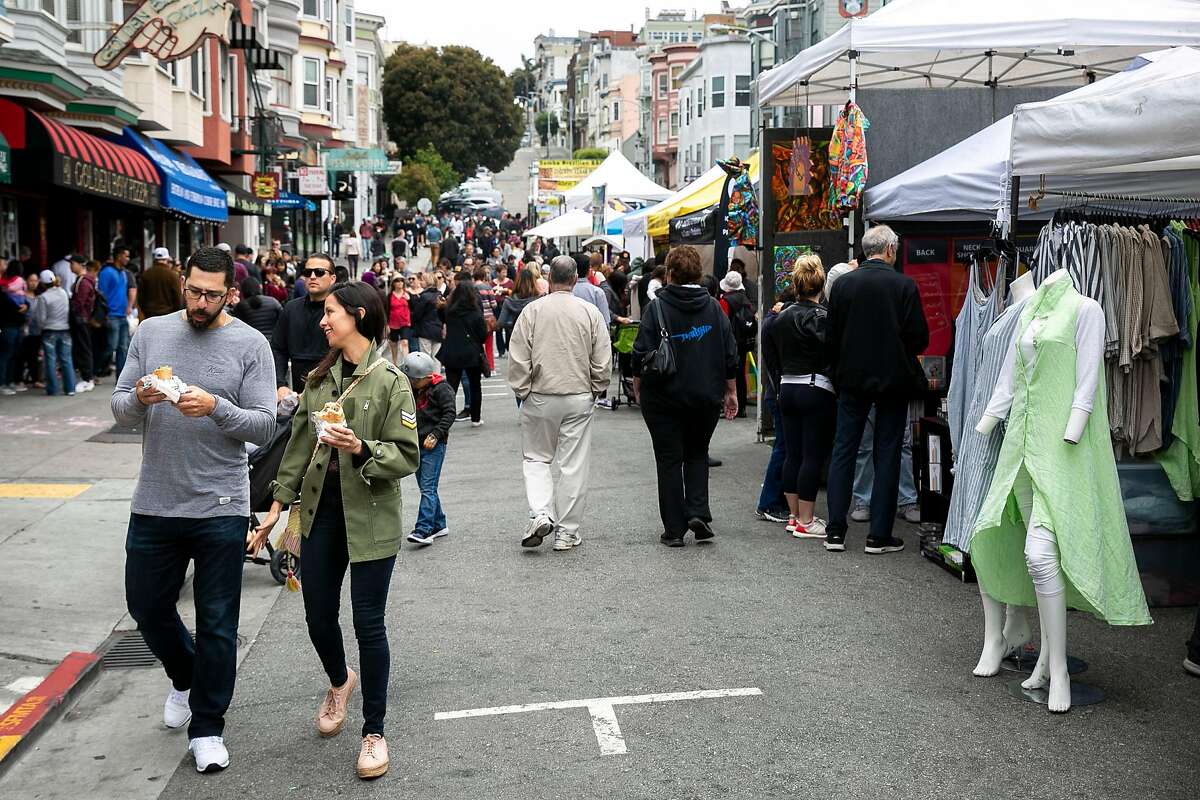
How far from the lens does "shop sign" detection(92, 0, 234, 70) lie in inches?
691

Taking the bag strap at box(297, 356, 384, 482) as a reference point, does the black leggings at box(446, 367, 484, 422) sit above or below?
below

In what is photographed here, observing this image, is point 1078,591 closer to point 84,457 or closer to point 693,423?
point 693,423

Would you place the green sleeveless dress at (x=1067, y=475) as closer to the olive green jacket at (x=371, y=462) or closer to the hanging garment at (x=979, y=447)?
the hanging garment at (x=979, y=447)

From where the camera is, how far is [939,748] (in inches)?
208

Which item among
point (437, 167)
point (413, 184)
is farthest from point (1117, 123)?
point (437, 167)

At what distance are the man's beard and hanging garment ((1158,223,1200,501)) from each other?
486 cm

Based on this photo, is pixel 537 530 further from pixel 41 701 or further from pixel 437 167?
pixel 437 167

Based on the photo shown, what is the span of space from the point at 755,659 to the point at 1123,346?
247 cm

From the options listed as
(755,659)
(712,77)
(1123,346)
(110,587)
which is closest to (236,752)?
(755,659)

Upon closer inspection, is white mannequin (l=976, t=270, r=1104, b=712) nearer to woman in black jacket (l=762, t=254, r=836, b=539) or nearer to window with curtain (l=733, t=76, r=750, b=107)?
woman in black jacket (l=762, t=254, r=836, b=539)

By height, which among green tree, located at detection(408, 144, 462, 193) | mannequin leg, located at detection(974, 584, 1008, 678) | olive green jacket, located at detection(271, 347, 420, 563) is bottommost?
mannequin leg, located at detection(974, 584, 1008, 678)

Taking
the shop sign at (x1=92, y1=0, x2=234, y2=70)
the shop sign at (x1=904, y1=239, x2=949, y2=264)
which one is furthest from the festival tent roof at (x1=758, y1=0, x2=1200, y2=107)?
the shop sign at (x1=92, y1=0, x2=234, y2=70)

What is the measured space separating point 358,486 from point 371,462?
0.15 meters

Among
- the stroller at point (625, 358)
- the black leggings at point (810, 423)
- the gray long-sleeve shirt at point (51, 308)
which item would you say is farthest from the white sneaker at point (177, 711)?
the gray long-sleeve shirt at point (51, 308)
